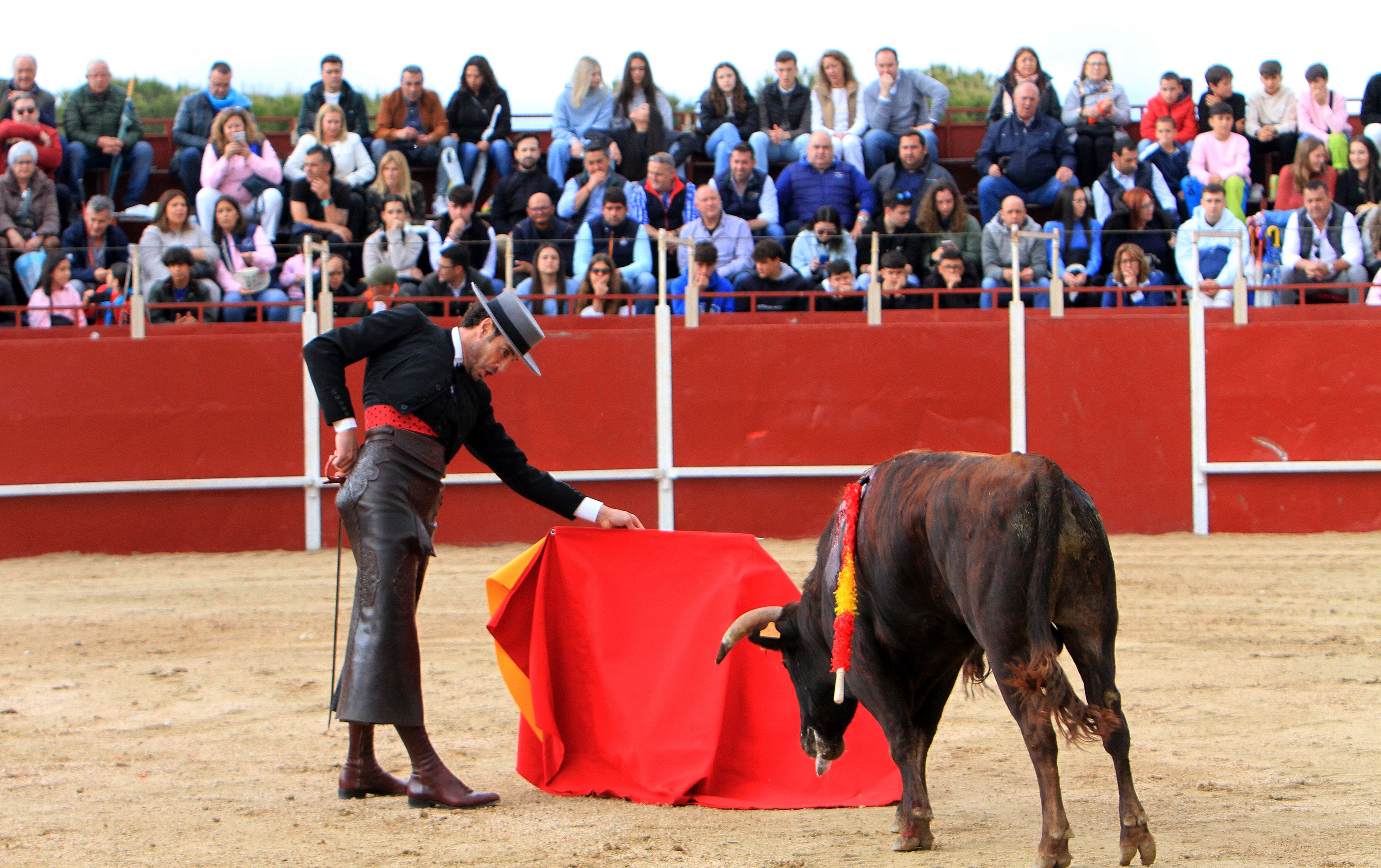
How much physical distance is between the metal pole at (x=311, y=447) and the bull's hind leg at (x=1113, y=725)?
24.9 ft

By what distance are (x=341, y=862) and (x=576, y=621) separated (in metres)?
1.26

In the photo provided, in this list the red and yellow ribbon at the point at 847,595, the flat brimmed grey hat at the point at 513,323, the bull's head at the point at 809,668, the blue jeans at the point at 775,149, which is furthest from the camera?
the blue jeans at the point at 775,149

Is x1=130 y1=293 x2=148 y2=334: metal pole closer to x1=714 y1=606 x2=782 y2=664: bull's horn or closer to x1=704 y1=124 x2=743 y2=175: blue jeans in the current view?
x1=704 y1=124 x2=743 y2=175: blue jeans

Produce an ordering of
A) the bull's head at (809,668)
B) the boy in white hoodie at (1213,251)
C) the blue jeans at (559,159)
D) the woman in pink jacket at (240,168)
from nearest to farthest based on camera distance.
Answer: the bull's head at (809,668), the boy in white hoodie at (1213,251), the woman in pink jacket at (240,168), the blue jeans at (559,159)

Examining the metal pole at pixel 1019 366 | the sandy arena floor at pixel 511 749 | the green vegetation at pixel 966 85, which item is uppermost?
the green vegetation at pixel 966 85

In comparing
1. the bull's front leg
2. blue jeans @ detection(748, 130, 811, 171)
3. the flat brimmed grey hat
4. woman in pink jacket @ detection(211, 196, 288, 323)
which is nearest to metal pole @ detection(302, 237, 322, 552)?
woman in pink jacket @ detection(211, 196, 288, 323)

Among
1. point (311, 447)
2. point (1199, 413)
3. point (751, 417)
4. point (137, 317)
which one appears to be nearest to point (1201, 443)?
point (1199, 413)

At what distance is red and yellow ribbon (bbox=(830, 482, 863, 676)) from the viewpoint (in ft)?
12.2

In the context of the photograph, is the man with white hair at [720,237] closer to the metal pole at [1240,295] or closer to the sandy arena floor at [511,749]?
the sandy arena floor at [511,749]

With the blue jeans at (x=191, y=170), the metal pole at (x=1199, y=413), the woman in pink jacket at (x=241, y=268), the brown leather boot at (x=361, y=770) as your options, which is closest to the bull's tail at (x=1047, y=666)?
the brown leather boot at (x=361, y=770)

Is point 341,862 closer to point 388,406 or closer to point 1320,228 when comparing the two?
point 388,406

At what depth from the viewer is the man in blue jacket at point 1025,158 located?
11625 mm

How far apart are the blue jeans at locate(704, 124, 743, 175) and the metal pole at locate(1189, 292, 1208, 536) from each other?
165 inches

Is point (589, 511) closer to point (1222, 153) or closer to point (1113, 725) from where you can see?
point (1113, 725)
